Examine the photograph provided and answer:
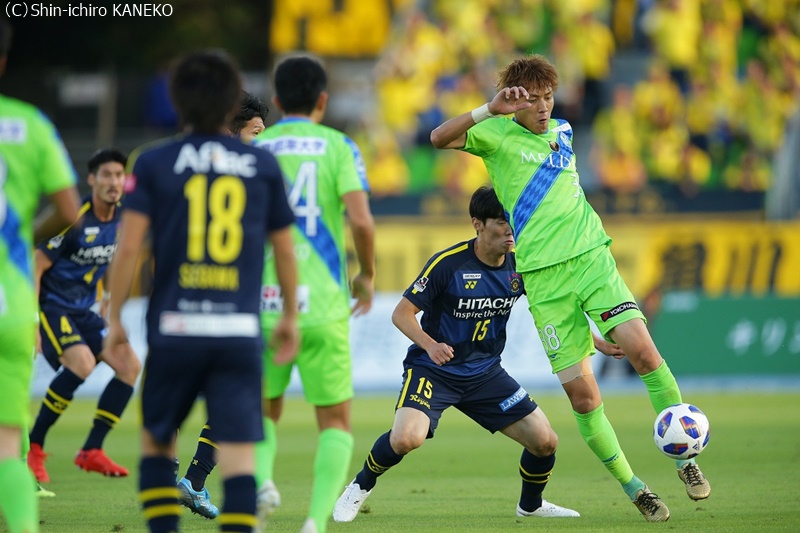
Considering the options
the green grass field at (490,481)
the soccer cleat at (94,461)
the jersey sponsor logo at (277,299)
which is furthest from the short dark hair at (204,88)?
the soccer cleat at (94,461)

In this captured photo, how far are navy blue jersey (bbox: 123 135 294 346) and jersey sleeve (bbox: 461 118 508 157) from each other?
2740mm

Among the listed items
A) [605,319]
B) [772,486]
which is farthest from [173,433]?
[772,486]

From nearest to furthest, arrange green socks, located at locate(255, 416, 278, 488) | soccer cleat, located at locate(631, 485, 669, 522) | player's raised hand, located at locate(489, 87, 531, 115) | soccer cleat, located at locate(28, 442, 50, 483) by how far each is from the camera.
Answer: green socks, located at locate(255, 416, 278, 488) < player's raised hand, located at locate(489, 87, 531, 115) < soccer cleat, located at locate(631, 485, 669, 522) < soccer cleat, located at locate(28, 442, 50, 483)

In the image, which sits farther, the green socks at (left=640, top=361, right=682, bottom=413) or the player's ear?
the green socks at (left=640, top=361, right=682, bottom=413)

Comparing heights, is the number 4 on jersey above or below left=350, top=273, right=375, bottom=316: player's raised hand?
above

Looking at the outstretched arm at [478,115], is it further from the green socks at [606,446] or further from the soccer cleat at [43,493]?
the soccer cleat at [43,493]

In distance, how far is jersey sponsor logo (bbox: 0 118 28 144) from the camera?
15.8 feet

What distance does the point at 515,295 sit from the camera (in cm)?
766

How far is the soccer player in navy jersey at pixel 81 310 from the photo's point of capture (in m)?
9.46

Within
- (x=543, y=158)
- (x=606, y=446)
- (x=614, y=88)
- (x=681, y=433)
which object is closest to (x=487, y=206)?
(x=543, y=158)

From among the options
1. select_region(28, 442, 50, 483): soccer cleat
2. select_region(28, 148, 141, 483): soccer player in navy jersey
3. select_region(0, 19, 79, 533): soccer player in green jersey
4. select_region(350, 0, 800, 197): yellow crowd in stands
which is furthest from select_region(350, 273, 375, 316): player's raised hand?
select_region(350, 0, 800, 197): yellow crowd in stands

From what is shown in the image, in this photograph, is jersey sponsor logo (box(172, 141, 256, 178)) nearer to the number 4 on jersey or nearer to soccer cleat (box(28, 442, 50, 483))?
the number 4 on jersey

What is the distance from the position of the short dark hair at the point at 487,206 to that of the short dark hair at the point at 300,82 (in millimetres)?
2161

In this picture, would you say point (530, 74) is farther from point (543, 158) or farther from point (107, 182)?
point (107, 182)
